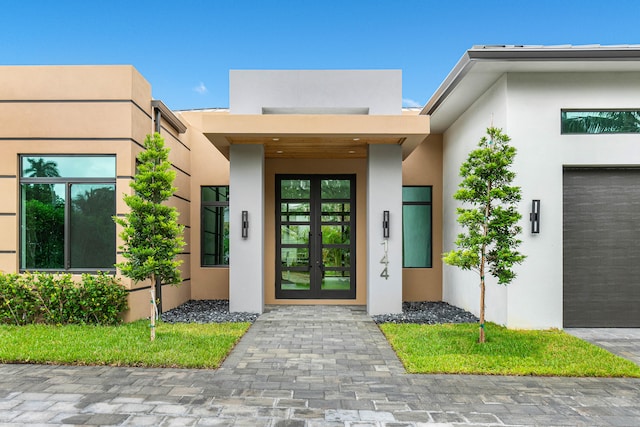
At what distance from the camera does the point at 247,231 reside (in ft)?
28.5

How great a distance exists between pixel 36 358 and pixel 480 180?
597 centimetres

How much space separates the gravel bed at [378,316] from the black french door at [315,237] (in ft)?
4.95

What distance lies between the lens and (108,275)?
7.28 metres

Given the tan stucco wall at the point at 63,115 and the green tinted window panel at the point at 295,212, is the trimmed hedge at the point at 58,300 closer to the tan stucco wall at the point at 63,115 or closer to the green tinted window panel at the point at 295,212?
the tan stucco wall at the point at 63,115

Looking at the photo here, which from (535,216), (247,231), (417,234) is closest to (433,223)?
(417,234)

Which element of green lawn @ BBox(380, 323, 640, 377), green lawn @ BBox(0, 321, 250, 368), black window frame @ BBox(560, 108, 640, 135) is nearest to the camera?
green lawn @ BBox(380, 323, 640, 377)

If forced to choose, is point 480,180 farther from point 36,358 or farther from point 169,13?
point 169,13

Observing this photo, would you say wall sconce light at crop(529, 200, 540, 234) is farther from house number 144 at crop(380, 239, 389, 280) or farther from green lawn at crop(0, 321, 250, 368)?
green lawn at crop(0, 321, 250, 368)

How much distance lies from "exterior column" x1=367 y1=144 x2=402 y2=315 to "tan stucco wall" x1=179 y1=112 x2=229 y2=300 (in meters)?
3.89

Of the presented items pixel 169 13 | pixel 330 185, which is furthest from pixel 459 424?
pixel 169 13

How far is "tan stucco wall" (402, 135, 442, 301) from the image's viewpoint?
10688 mm

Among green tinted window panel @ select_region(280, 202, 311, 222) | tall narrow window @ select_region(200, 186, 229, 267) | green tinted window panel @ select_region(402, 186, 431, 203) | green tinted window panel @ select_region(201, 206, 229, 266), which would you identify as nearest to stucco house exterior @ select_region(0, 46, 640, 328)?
green tinted window panel @ select_region(280, 202, 311, 222)

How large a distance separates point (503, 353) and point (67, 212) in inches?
276

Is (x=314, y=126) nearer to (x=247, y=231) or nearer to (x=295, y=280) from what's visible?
Result: (x=247, y=231)
